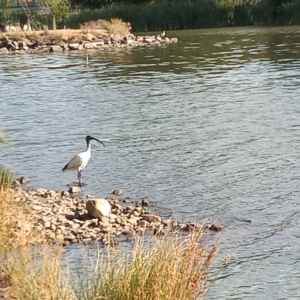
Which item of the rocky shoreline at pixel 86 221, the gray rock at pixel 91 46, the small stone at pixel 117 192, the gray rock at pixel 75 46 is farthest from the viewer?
the gray rock at pixel 91 46

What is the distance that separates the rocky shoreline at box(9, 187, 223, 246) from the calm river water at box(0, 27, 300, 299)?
52 cm

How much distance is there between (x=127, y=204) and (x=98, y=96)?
505 inches

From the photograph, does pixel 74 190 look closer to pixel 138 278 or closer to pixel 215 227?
pixel 215 227

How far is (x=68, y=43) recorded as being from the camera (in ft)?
147

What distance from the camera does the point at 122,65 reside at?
3300 cm

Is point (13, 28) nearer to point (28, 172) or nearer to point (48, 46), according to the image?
point (48, 46)

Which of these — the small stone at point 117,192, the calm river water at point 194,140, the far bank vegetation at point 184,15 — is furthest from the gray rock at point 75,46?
the small stone at point 117,192

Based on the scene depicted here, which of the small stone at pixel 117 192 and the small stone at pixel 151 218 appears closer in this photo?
the small stone at pixel 151 218

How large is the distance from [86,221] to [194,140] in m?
6.42

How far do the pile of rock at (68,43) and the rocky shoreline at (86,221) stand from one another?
32.3 m

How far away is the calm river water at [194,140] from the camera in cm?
975

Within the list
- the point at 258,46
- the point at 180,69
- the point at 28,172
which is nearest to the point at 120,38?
the point at 258,46

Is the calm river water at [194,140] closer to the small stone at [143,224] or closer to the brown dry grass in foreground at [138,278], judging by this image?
the small stone at [143,224]

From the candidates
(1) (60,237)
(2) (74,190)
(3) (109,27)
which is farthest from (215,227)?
(3) (109,27)
